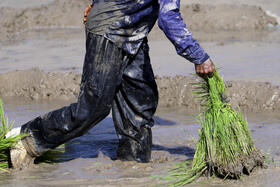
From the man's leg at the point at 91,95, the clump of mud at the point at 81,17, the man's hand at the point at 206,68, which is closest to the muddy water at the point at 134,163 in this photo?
the man's leg at the point at 91,95

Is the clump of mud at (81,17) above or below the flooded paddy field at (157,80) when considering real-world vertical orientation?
above

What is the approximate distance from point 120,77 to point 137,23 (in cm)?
38

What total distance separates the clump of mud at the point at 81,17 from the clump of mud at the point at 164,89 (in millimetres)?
3262

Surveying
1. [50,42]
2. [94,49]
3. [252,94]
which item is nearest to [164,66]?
[252,94]

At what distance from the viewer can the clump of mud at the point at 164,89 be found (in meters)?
5.49

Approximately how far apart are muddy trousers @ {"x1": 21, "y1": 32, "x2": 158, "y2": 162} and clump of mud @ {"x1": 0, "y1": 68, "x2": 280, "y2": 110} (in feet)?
4.90

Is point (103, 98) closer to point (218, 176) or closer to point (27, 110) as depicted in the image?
point (218, 176)

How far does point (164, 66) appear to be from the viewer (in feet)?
22.7

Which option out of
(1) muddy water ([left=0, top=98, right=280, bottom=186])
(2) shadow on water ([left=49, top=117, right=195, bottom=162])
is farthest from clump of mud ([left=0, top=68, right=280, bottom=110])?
(2) shadow on water ([left=49, top=117, right=195, bottom=162])

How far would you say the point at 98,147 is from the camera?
4535mm

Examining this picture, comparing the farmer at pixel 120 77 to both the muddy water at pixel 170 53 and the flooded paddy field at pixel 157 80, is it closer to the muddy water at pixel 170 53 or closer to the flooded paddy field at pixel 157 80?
the flooded paddy field at pixel 157 80

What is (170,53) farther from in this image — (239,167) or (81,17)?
(239,167)

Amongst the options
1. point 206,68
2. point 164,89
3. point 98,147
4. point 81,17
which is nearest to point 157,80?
point 164,89

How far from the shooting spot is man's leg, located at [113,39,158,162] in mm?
3888
